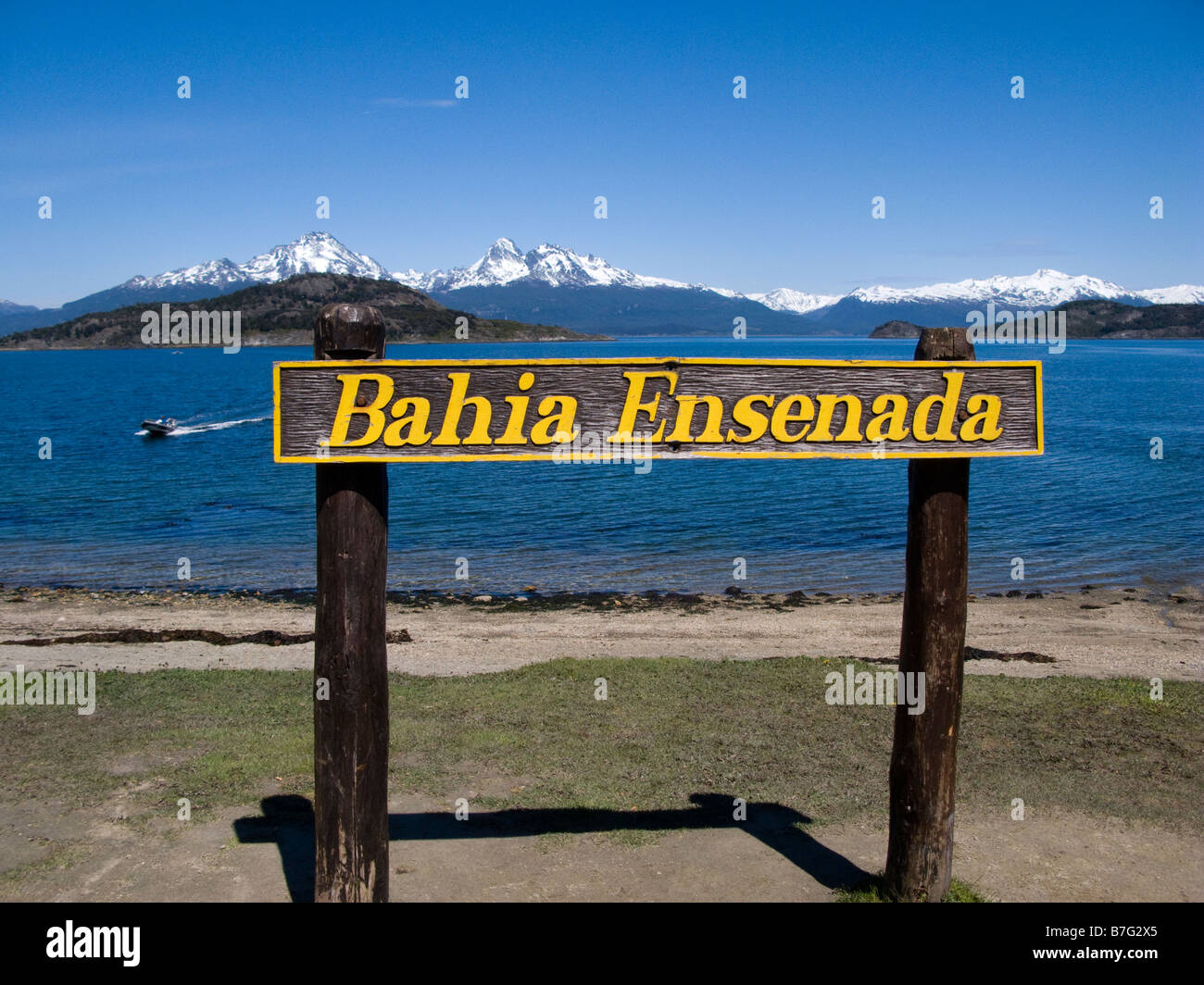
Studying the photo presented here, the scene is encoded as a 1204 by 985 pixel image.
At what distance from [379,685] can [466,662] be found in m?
9.48

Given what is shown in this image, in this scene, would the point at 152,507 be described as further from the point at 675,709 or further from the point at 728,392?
the point at 728,392

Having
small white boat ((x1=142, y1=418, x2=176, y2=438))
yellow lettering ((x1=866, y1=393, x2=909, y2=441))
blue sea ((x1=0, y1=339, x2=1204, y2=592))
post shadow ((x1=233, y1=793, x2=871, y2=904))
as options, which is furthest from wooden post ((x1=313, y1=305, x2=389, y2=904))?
small white boat ((x1=142, y1=418, x2=176, y2=438))

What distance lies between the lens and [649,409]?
6.37 meters

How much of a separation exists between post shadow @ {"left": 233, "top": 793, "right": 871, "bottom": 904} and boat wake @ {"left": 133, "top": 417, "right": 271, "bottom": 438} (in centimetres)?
6536

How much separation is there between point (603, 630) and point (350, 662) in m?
13.8

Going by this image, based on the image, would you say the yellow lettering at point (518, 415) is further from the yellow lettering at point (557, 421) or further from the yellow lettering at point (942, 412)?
the yellow lettering at point (942, 412)

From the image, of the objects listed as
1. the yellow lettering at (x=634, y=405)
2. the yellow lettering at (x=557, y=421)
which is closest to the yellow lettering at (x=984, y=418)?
the yellow lettering at (x=634, y=405)

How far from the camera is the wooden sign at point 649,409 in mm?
6125

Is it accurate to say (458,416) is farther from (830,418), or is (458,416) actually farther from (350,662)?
(830,418)

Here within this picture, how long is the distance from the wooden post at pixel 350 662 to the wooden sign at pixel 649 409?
21 cm

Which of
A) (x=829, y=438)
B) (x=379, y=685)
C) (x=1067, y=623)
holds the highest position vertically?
(x=829, y=438)
